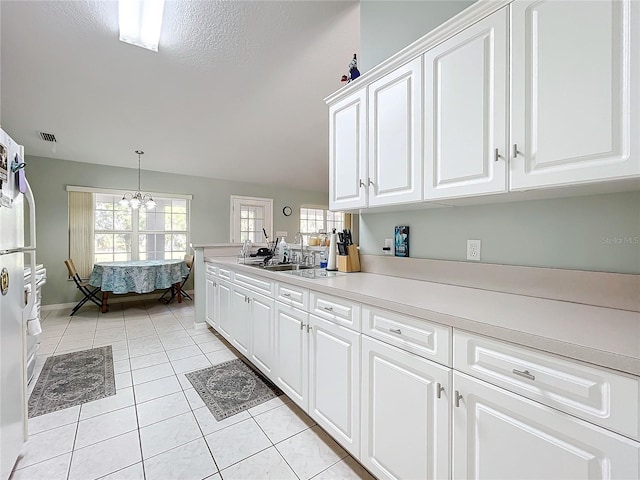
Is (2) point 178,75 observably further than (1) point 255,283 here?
Yes

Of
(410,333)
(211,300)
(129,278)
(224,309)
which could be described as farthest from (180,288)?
(410,333)

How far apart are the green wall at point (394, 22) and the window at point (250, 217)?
4713 mm

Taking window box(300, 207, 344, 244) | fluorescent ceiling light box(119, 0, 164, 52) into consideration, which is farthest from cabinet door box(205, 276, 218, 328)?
window box(300, 207, 344, 244)

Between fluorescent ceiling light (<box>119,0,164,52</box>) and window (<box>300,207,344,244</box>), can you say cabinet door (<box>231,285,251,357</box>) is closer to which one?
fluorescent ceiling light (<box>119,0,164,52</box>)

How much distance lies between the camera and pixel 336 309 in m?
1.44

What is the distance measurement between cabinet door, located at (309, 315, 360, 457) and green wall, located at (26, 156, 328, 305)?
5.01 metres

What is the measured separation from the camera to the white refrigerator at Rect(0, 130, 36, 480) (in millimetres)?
1248

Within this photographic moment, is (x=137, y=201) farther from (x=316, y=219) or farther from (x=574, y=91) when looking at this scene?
(x=574, y=91)

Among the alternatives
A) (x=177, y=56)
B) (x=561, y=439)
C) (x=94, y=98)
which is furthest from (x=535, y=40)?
(x=94, y=98)

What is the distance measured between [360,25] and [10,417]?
3215mm

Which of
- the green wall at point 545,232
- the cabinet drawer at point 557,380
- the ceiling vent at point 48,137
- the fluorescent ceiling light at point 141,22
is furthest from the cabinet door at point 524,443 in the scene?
the ceiling vent at point 48,137

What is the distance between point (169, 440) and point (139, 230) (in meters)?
4.68

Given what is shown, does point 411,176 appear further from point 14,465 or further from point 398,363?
point 14,465

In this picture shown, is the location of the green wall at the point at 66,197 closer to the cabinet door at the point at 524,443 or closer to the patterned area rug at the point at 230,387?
the patterned area rug at the point at 230,387
